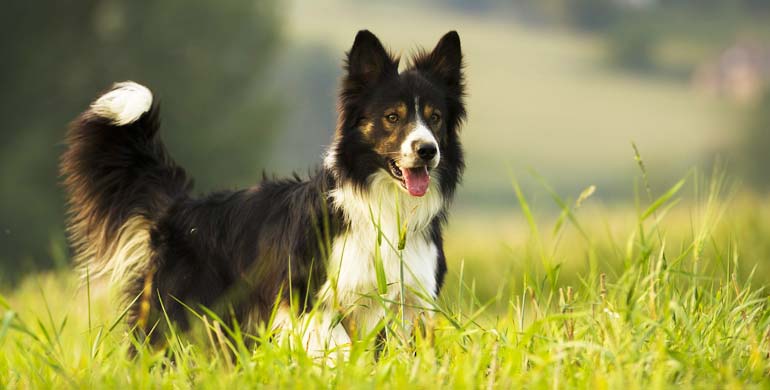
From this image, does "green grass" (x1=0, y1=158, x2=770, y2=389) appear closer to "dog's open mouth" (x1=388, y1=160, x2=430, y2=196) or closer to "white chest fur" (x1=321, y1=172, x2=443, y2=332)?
"white chest fur" (x1=321, y1=172, x2=443, y2=332)

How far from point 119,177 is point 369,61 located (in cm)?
182

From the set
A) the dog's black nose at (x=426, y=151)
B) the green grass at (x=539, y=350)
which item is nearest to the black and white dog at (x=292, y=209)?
A: the dog's black nose at (x=426, y=151)

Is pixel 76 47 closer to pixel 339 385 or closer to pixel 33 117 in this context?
pixel 33 117

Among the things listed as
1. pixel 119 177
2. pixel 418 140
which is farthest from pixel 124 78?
pixel 418 140

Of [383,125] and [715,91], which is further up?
[383,125]

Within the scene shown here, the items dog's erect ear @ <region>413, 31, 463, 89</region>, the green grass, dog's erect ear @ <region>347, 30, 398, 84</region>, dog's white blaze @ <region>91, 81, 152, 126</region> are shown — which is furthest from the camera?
dog's white blaze @ <region>91, 81, 152, 126</region>

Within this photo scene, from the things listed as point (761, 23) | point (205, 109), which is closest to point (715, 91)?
point (761, 23)

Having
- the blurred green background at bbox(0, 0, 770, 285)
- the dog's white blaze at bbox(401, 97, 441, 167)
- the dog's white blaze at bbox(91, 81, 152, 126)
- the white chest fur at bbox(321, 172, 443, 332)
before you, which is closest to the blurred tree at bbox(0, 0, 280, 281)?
the blurred green background at bbox(0, 0, 770, 285)

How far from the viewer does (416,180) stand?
499 centimetres

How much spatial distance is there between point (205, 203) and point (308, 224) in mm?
980

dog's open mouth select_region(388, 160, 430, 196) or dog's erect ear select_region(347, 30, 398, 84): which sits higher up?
dog's erect ear select_region(347, 30, 398, 84)

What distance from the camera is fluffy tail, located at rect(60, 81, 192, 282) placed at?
5672 mm

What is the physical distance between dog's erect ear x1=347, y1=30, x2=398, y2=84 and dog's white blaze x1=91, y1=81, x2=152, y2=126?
4.44 ft

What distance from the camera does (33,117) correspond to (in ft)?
57.7
